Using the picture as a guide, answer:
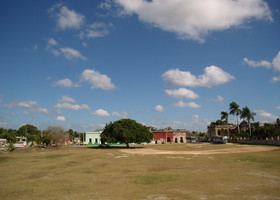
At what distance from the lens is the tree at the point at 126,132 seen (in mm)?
62281

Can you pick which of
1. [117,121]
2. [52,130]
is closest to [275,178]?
[117,121]

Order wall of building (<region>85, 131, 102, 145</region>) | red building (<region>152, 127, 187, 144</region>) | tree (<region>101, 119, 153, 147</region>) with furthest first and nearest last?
red building (<region>152, 127, 187, 144</region>)
wall of building (<region>85, 131, 102, 145</region>)
tree (<region>101, 119, 153, 147</region>)

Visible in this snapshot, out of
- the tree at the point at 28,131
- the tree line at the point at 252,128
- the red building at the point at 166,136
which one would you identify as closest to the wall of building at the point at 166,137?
the red building at the point at 166,136

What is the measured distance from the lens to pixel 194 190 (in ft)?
42.4

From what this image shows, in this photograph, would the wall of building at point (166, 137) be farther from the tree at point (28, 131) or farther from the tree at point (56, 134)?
the tree at point (28, 131)

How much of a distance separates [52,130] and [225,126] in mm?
95866

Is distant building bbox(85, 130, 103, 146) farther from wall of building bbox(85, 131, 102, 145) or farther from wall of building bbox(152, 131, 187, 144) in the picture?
wall of building bbox(152, 131, 187, 144)

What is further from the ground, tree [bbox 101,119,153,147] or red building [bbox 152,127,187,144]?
tree [bbox 101,119,153,147]

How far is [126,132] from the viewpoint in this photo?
204ft

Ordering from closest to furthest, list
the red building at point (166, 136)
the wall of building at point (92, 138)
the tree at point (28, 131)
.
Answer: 1. the wall of building at point (92, 138)
2. the red building at point (166, 136)
3. the tree at point (28, 131)

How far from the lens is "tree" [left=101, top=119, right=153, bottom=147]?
204ft

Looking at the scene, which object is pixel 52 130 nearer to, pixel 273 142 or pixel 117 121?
pixel 117 121

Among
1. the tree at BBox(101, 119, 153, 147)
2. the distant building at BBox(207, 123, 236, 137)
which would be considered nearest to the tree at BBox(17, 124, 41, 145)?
the tree at BBox(101, 119, 153, 147)

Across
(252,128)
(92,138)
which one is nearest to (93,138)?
(92,138)
